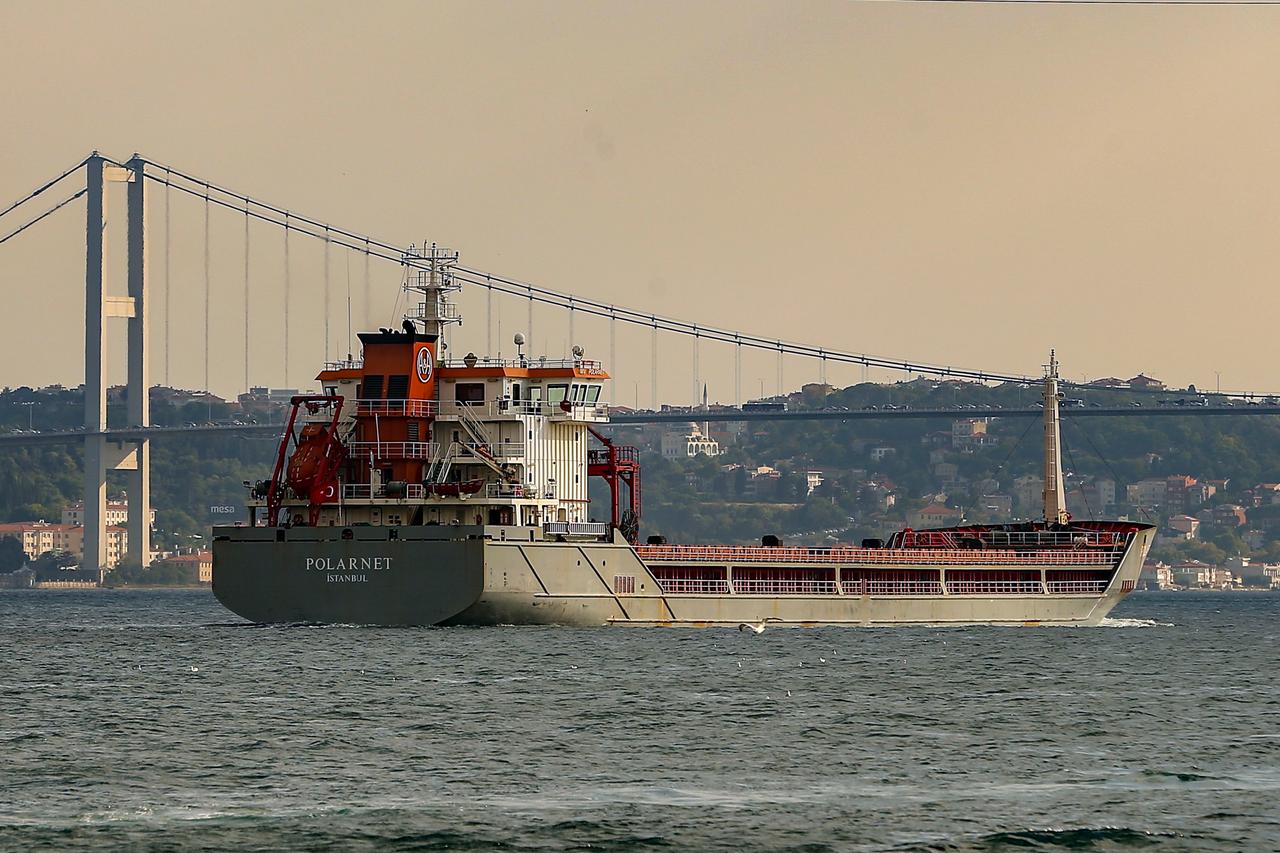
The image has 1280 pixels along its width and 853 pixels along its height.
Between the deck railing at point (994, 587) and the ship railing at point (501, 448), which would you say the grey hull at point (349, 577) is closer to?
the ship railing at point (501, 448)

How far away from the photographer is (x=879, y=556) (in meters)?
74.2

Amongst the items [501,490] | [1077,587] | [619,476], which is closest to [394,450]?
[501,490]

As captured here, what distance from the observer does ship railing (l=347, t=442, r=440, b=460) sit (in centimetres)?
6538

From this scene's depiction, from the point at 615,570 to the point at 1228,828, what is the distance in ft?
116

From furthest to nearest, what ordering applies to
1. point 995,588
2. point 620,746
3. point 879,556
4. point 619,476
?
1. point 995,588
2. point 879,556
3. point 619,476
4. point 620,746

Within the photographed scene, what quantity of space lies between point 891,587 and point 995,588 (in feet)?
14.0

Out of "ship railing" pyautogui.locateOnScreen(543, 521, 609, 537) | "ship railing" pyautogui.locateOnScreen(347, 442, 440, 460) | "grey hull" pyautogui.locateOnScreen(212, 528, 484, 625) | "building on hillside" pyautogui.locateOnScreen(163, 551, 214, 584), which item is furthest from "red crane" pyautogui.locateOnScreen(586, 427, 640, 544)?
"building on hillside" pyautogui.locateOnScreen(163, 551, 214, 584)

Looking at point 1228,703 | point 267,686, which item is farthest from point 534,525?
point 1228,703

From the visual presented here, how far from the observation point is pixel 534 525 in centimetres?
6519

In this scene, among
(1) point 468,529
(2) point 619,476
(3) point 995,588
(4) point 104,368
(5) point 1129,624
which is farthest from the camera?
(4) point 104,368

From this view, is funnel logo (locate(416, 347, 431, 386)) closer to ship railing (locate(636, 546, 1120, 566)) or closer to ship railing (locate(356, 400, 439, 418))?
ship railing (locate(356, 400, 439, 418))

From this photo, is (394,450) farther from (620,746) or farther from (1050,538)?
(620,746)

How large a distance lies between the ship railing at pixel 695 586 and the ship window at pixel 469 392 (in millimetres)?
7253

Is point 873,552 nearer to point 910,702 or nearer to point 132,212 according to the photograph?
point 910,702
